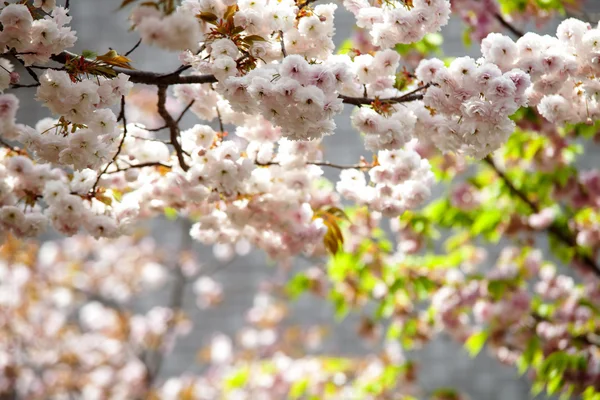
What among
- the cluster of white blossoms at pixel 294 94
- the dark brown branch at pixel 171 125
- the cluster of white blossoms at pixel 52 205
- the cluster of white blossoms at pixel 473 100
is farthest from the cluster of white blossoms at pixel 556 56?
the cluster of white blossoms at pixel 52 205

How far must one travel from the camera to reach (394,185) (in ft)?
6.34

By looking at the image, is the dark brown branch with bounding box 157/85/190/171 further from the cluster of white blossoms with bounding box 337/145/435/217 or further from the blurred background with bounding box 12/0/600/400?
the blurred background with bounding box 12/0/600/400

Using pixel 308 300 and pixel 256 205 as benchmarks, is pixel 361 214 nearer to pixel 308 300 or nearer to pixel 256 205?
pixel 256 205

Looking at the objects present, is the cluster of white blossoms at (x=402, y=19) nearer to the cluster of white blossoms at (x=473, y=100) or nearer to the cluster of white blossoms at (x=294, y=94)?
the cluster of white blossoms at (x=473, y=100)

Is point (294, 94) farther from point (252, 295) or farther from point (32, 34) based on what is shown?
point (252, 295)

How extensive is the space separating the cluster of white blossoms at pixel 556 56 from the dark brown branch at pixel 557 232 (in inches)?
46.4

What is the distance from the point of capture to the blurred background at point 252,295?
15.4 feet

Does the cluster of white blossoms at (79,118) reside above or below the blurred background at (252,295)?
A: below

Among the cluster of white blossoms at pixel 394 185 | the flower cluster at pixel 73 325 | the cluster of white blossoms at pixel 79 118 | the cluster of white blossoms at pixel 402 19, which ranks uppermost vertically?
the flower cluster at pixel 73 325

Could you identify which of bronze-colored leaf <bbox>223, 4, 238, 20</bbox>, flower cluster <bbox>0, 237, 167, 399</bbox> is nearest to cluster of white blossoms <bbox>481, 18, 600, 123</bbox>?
bronze-colored leaf <bbox>223, 4, 238, 20</bbox>

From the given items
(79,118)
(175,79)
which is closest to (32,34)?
(79,118)

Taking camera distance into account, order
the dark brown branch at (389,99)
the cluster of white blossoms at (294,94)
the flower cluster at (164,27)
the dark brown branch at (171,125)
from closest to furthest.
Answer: the flower cluster at (164,27) → the cluster of white blossoms at (294,94) → the dark brown branch at (389,99) → the dark brown branch at (171,125)

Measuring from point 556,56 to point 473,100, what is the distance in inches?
9.2

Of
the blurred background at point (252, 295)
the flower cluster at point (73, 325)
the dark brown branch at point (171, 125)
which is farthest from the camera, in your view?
the blurred background at point (252, 295)
